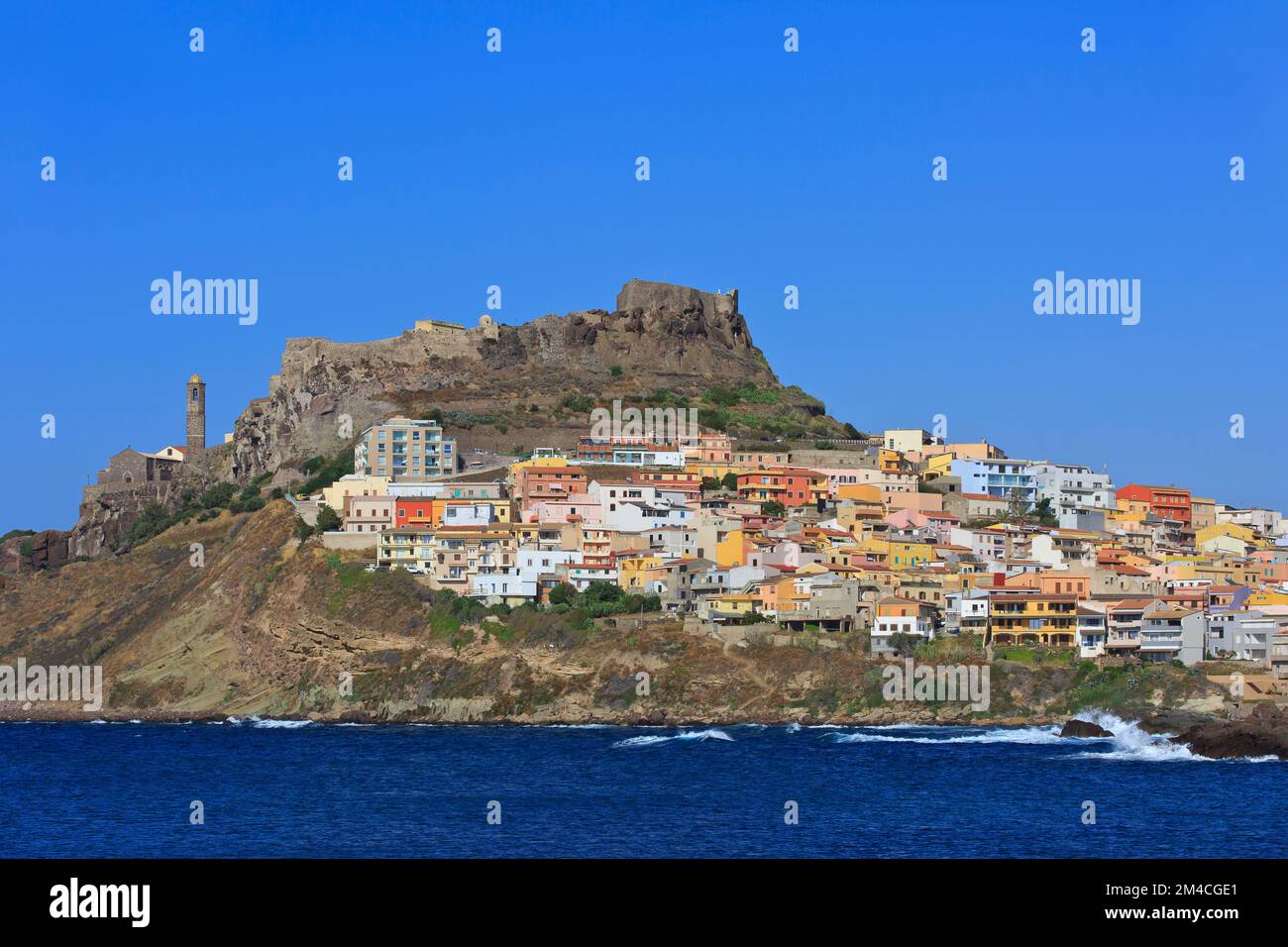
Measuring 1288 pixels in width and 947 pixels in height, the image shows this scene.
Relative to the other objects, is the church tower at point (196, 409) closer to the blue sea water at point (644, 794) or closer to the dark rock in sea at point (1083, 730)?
the blue sea water at point (644, 794)

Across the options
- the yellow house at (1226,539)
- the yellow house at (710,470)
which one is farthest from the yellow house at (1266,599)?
the yellow house at (710,470)

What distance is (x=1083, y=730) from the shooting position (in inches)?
2303

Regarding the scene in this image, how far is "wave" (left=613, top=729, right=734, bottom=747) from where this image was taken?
2290 inches

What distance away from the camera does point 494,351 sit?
374 ft

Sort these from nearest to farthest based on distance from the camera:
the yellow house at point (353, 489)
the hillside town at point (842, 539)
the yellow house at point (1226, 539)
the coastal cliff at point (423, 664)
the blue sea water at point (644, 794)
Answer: the blue sea water at point (644, 794) → the coastal cliff at point (423, 664) → the hillside town at point (842, 539) → the yellow house at point (353, 489) → the yellow house at point (1226, 539)

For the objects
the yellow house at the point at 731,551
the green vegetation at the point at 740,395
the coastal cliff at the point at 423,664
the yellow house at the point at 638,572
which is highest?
the green vegetation at the point at 740,395

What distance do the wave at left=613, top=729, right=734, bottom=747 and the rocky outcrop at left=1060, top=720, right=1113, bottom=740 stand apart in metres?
10.7

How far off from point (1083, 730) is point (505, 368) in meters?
60.9

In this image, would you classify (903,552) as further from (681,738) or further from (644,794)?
(644,794)

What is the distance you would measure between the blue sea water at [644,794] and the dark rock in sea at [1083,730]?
1.92ft

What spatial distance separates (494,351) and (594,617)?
156 feet

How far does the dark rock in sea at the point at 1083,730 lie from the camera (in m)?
58.4
